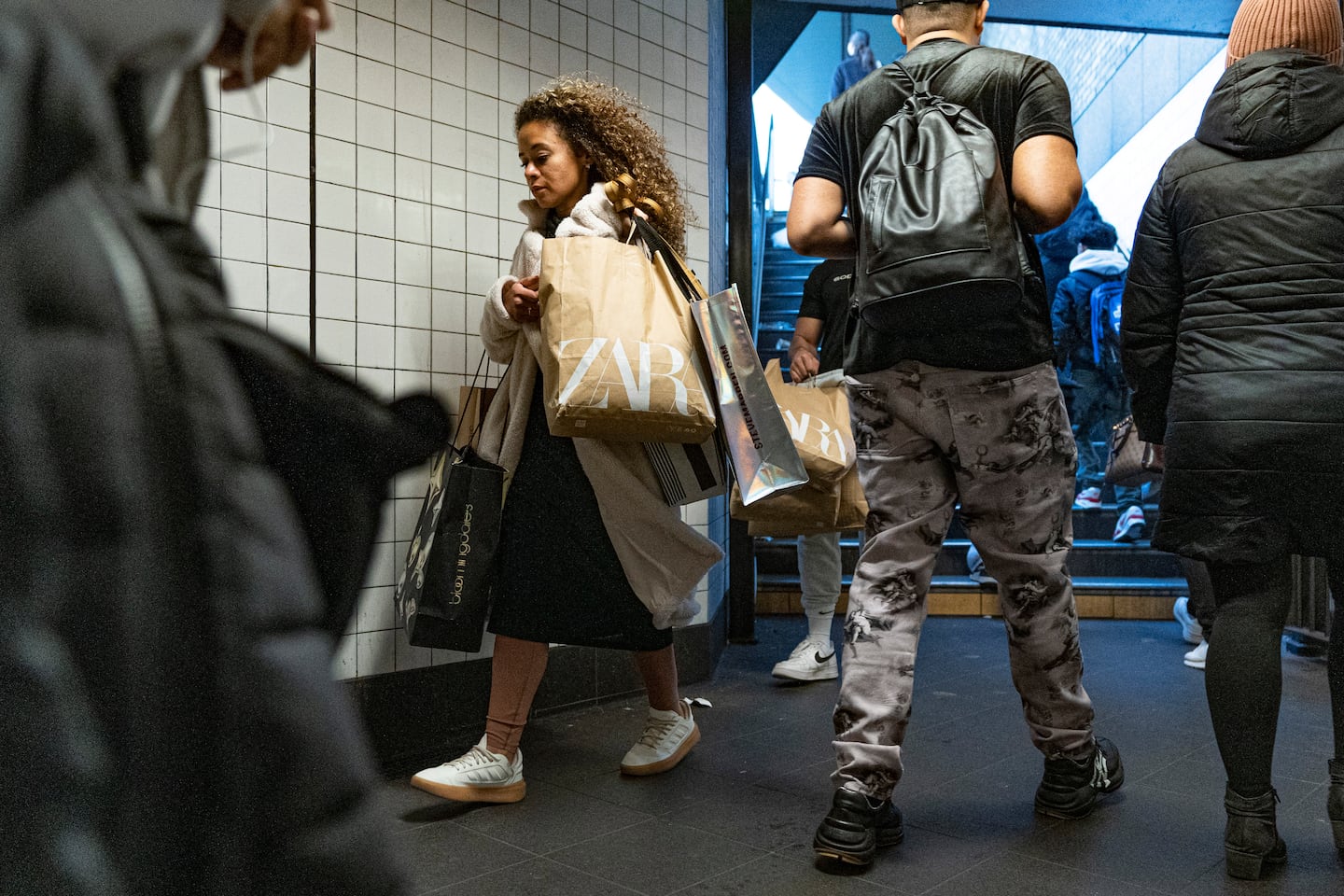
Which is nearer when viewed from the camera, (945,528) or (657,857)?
(657,857)

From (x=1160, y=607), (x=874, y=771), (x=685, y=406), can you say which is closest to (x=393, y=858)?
(x=685, y=406)

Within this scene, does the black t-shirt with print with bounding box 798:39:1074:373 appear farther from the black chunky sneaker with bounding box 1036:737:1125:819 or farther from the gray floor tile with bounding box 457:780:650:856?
the gray floor tile with bounding box 457:780:650:856

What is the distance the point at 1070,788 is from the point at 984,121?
1.14m

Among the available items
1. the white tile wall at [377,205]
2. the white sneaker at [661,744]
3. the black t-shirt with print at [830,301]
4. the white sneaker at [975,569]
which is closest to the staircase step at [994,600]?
the white sneaker at [975,569]

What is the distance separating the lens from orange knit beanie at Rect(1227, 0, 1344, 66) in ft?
5.11

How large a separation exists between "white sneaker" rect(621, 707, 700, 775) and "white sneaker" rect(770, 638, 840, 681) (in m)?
0.87

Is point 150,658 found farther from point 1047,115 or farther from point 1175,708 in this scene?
point 1175,708

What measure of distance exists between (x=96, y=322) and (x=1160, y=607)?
4932 mm

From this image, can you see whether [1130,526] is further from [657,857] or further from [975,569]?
[657,857]

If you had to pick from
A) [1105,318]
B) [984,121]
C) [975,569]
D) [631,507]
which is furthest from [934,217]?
[1105,318]

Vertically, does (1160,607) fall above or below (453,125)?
below

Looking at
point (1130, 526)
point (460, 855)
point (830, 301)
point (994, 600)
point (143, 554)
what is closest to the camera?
point (143, 554)

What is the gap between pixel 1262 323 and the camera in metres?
1.51

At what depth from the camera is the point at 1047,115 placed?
151 cm
